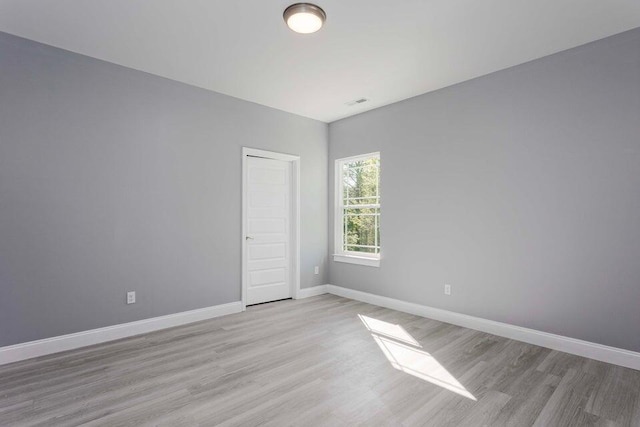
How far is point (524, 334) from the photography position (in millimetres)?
3238

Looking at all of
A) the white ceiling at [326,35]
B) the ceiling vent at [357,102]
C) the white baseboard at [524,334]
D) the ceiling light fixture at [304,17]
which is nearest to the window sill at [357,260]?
the white baseboard at [524,334]

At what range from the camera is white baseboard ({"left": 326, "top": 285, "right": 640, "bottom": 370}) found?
2.73 meters

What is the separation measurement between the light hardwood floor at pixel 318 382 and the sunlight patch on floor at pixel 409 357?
0.01 metres

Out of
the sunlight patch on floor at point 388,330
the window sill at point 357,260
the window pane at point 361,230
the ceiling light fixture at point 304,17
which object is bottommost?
the sunlight patch on floor at point 388,330

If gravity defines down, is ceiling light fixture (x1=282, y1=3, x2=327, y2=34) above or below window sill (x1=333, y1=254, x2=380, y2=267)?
above

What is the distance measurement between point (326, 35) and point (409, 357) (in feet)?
9.64

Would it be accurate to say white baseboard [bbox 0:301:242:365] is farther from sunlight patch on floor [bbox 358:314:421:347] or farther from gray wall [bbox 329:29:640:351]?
gray wall [bbox 329:29:640:351]

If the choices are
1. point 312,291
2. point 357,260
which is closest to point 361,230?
point 357,260

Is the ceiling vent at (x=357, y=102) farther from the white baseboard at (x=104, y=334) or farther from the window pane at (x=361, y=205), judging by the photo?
the white baseboard at (x=104, y=334)

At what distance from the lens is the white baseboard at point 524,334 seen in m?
2.73

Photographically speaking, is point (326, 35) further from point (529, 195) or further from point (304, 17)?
point (529, 195)

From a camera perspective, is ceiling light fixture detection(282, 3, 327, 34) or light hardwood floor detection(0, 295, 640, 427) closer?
light hardwood floor detection(0, 295, 640, 427)

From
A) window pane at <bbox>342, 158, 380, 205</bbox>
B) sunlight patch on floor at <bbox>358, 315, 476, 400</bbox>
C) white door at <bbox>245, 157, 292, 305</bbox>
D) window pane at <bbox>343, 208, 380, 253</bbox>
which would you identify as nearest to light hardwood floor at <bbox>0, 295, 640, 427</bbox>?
sunlight patch on floor at <bbox>358, 315, 476, 400</bbox>

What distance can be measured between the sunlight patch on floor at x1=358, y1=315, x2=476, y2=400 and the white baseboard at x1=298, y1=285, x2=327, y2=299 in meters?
1.44
